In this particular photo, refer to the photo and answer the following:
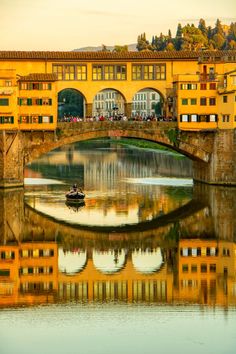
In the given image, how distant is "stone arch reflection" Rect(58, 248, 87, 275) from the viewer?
39969 mm

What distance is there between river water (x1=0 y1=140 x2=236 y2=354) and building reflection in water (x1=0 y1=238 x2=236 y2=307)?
48mm

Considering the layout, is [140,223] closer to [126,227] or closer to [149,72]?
[126,227]

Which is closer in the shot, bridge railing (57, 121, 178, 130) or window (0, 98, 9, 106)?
window (0, 98, 9, 106)

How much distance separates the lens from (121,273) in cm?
3897

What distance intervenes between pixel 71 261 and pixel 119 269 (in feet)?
9.68

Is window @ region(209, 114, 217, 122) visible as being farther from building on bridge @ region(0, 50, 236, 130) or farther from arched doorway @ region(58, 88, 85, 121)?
arched doorway @ region(58, 88, 85, 121)

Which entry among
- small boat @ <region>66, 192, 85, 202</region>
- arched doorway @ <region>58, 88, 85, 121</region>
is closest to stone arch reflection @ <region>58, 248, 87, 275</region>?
small boat @ <region>66, 192, 85, 202</region>

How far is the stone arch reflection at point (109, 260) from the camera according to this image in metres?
40.0

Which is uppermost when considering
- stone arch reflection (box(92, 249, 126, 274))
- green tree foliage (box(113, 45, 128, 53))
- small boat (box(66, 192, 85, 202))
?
green tree foliage (box(113, 45, 128, 53))

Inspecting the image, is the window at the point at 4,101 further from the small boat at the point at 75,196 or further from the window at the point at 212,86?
the window at the point at 212,86

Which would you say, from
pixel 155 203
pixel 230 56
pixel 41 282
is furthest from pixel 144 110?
pixel 41 282

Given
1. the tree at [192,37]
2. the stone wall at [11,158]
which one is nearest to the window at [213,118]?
the stone wall at [11,158]

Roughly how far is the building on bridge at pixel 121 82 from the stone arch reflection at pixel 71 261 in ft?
79.9

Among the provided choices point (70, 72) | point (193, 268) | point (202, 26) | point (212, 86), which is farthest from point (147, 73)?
point (202, 26)
